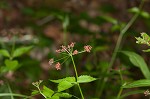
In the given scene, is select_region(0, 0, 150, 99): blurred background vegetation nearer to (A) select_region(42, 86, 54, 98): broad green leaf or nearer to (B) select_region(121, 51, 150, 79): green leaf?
(B) select_region(121, 51, 150, 79): green leaf

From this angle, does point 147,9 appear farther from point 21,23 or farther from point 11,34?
point 11,34

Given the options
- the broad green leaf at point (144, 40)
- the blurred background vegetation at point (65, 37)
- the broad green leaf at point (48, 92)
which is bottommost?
the broad green leaf at point (48, 92)

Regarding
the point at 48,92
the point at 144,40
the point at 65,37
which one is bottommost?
the point at 48,92

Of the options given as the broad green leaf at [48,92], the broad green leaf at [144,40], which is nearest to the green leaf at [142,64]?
the broad green leaf at [144,40]

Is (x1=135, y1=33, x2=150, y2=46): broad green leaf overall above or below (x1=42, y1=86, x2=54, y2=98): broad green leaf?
above

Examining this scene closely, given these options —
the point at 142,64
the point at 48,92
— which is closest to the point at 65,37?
the point at 142,64

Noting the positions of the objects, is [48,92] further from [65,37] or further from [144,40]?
[65,37]

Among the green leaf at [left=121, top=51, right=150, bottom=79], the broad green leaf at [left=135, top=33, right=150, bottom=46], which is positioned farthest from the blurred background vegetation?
the broad green leaf at [left=135, top=33, right=150, bottom=46]

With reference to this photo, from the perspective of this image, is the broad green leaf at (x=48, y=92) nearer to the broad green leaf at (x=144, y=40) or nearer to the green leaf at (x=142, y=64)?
the broad green leaf at (x=144, y=40)

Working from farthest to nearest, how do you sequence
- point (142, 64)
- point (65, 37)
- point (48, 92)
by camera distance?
point (65, 37) → point (142, 64) → point (48, 92)
